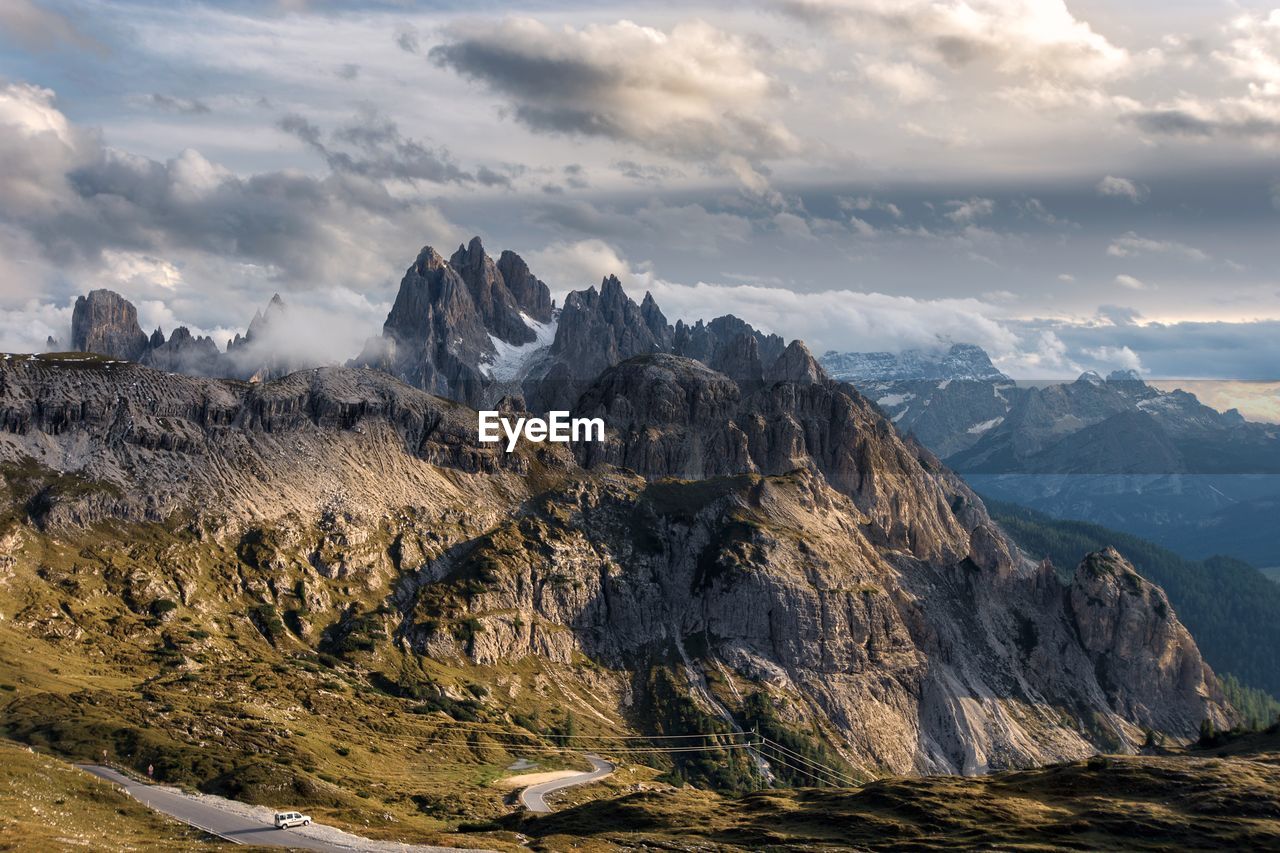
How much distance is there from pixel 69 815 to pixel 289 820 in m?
35.9

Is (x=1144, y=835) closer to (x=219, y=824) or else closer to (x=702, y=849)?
(x=702, y=849)

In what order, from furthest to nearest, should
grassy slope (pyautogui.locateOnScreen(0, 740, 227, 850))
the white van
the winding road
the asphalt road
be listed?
1. the white van
2. the winding road
3. the asphalt road
4. grassy slope (pyautogui.locateOnScreen(0, 740, 227, 850))

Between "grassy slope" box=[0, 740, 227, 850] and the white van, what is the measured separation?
17557 mm

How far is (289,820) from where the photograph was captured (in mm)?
195125

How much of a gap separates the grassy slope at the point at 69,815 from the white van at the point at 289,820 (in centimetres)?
1756

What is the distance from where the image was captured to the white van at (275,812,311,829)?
194 meters

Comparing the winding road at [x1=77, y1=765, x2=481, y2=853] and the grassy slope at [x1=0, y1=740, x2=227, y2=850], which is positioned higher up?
the grassy slope at [x1=0, y1=740, x2=227, y2=850]

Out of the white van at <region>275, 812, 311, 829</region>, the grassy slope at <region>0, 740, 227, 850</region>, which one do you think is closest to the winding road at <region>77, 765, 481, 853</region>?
the white van at <region>275, 812, 311, 829</region>

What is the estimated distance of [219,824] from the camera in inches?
7490

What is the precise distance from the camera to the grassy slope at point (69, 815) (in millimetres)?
152500

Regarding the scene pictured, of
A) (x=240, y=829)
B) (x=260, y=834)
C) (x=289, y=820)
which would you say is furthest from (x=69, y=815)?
(x=289, y=820)

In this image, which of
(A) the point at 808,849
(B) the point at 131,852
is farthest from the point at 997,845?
(B) the point at 131,852

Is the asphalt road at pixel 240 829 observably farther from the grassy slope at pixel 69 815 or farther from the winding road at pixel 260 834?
the grassy slope at pixel 69 815

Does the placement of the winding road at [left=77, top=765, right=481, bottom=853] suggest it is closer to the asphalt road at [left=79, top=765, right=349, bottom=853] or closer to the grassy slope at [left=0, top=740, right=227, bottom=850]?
the asphalt road at [left=79, top=765, right=349, bottom=853]
